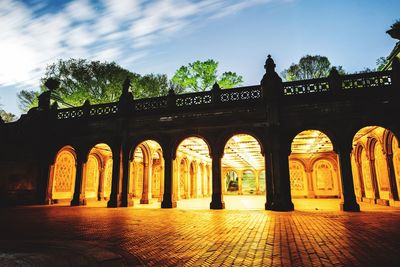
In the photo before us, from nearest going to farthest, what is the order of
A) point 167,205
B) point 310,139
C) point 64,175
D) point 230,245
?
point 230,245 < point 167,205 < point 310,139 < point 64,175

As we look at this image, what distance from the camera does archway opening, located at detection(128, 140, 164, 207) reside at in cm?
1858

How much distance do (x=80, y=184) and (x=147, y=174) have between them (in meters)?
4.56

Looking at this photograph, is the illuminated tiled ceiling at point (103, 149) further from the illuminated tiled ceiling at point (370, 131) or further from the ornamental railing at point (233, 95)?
the illuminated tiled ceiling at point (370, 131)

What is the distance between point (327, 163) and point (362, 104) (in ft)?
41.8

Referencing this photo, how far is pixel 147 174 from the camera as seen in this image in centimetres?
1859

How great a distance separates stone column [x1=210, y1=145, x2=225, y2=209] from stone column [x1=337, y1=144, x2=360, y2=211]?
20.4ft

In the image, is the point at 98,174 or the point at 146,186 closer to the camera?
the point at 146,186

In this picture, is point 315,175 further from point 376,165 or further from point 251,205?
point 251,205

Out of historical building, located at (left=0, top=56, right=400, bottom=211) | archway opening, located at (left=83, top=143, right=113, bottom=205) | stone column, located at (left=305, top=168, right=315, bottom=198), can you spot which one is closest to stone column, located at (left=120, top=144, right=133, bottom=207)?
historical building, located at (left=0, top=56, right=400, bottom=211)

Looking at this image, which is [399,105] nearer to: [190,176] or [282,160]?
[282,160]

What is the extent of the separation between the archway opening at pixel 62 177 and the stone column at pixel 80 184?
1945 millimetres

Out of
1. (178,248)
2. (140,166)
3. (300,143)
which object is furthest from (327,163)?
(178,248)

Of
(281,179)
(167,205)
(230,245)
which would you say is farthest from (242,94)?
(230,245)

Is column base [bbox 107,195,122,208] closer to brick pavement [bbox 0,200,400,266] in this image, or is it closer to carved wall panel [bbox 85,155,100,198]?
carved wall panel [bbox 85,155,100,198]
